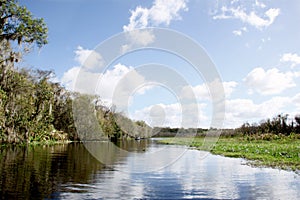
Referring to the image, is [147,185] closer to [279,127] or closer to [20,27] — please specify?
[20,27]

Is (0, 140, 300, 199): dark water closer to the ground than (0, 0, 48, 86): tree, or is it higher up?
closer to the ground

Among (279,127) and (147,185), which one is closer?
(147,185)

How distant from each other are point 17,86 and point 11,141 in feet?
28.1

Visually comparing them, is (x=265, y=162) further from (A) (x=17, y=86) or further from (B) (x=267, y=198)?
(A) (x=17, y=86)

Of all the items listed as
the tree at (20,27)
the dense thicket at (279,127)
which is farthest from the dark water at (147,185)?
the dense thicket at (279,127)

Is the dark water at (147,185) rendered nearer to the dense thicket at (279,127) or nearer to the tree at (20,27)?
the tree at (20,27)

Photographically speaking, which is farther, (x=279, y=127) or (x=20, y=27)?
(x=279, y=127)

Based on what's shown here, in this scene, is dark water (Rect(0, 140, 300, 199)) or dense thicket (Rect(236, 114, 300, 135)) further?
dense thicket (Rect(236, 114, 300, 135))

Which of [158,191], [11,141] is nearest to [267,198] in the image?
[158,191]

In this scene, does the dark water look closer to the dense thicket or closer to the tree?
the tree

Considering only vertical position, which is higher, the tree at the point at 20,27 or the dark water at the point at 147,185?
the tree at the point at 20,27

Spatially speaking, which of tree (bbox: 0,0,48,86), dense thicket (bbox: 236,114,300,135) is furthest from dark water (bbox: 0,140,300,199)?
dense thicket (bbox: 236,114,300,135)

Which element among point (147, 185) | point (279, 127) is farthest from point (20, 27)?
point (279, 127)

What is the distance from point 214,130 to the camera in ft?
287
